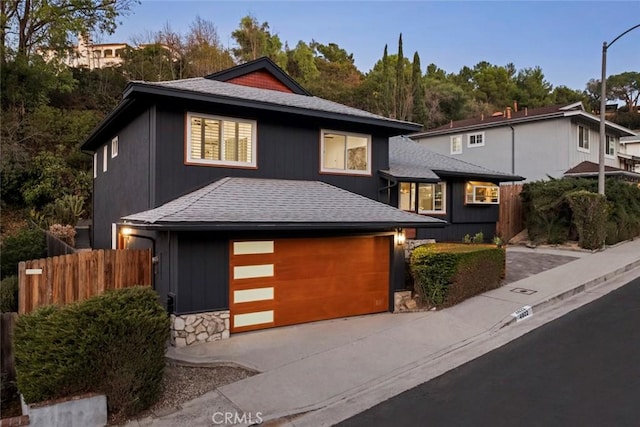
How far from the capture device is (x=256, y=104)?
9.38 meters

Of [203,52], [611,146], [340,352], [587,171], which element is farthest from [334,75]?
[340,352]

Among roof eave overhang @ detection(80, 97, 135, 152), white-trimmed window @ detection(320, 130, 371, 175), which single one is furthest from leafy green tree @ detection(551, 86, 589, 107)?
roof eave overhang @ detection(80, 97, 135, 152)

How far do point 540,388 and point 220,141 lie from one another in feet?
25.6

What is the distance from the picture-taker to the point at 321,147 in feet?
35.9

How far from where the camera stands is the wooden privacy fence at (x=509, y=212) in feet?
59.4

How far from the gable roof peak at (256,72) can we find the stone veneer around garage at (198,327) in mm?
7593

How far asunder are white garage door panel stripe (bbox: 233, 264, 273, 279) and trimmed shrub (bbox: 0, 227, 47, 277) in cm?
930

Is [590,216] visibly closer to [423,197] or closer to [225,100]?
[423,197]

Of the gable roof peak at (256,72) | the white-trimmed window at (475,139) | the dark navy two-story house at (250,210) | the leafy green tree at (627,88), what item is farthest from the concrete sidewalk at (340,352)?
the leafy green tree at (627,88)

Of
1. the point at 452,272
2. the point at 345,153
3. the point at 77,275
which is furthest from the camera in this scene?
the point at 345,153

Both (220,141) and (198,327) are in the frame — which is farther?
(220,141)

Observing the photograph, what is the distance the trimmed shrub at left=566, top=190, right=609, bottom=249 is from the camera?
1440 centimetres

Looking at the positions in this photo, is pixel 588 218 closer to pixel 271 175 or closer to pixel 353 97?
pixel 271 175

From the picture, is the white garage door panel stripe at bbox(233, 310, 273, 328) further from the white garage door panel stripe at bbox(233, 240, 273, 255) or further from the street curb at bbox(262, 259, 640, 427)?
the street curb at bbox(262, 259, 640, 427)
